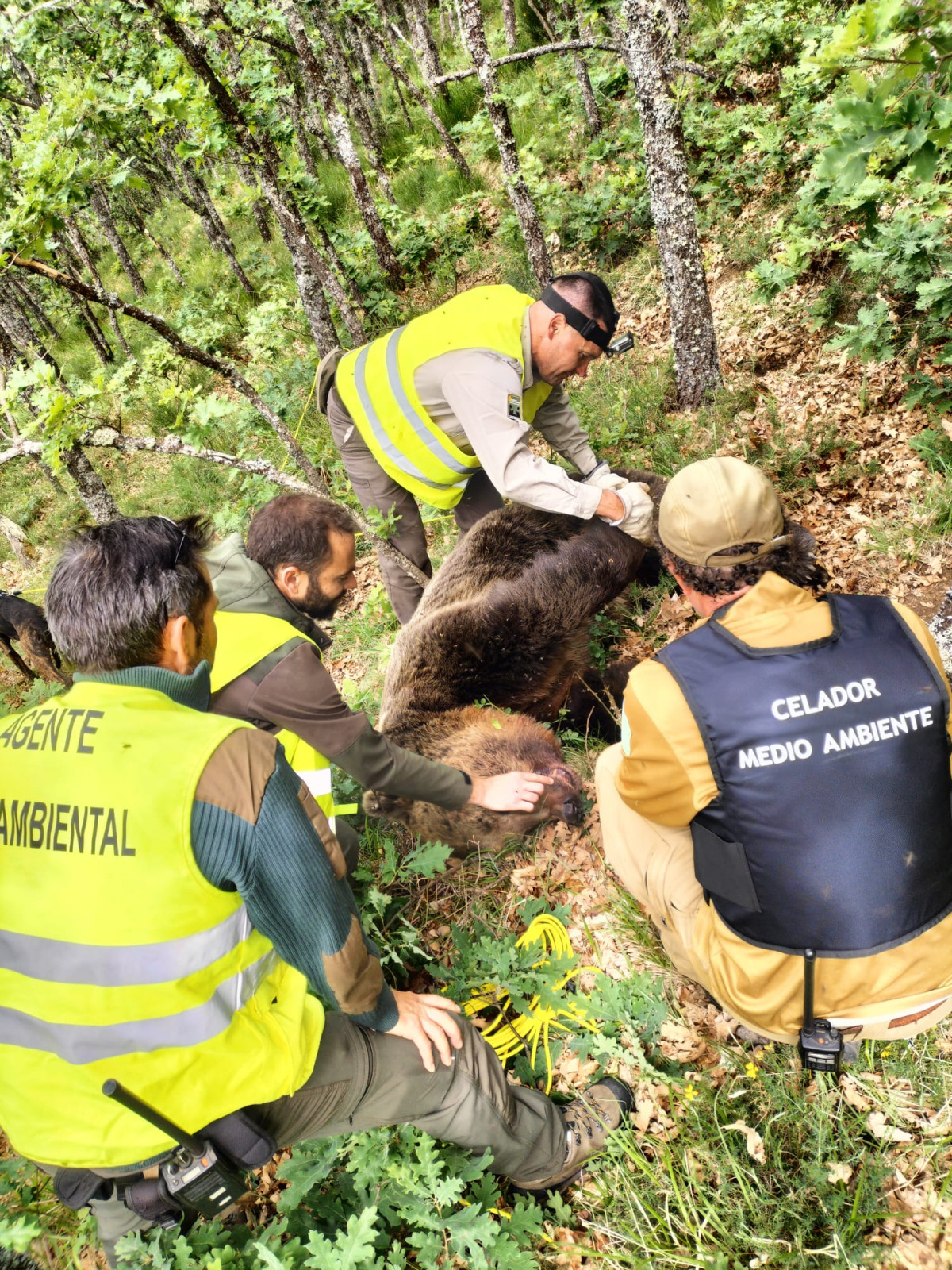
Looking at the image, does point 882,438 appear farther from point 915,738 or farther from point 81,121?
point 81,121

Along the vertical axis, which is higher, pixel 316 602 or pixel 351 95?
pixel 351 95

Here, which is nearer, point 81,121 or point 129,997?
point 129,997

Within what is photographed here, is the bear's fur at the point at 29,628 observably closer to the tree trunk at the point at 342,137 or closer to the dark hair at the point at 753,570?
the dark hair at the point at 753,570

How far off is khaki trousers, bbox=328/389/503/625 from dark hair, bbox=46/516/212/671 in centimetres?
260

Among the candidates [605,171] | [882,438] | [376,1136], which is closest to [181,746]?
[376,1136]

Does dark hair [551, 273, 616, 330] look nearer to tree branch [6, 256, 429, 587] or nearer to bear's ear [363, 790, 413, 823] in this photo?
tree branch [6, 256, 429, 587]

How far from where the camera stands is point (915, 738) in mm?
1688

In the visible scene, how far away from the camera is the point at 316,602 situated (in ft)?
10.1

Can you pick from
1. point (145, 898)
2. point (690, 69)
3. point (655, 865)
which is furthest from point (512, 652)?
point (690, 69)

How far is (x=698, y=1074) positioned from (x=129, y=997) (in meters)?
1.79

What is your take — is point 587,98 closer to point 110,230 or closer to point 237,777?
point 237,777

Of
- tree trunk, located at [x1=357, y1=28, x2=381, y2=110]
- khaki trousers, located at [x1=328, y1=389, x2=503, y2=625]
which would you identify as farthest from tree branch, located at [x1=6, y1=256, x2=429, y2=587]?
tree trunk, located at [x1=357, y1=28, x2=381, y2=110]

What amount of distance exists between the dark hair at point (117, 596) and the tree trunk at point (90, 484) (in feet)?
10.0

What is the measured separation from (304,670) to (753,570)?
61.3 inches
